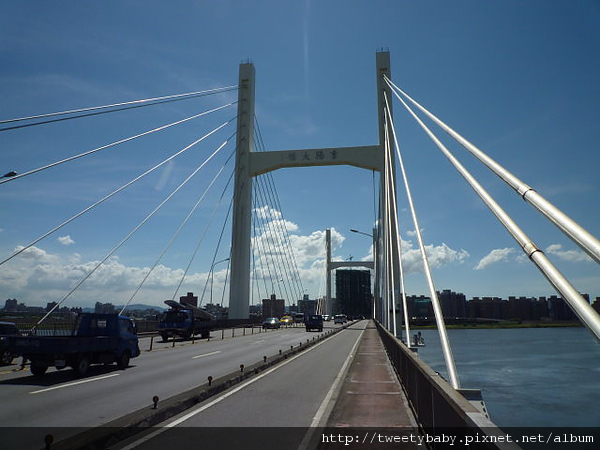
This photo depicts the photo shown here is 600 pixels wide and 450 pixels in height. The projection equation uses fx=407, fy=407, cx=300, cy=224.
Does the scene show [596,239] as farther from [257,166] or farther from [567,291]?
[257,166]

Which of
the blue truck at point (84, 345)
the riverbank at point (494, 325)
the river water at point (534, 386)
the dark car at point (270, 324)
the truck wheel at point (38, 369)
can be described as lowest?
the river water at point (534, 386)

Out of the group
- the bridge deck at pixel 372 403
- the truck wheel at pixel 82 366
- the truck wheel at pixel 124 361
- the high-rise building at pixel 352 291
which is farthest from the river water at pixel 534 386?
the high-rise building at pixel 352 291

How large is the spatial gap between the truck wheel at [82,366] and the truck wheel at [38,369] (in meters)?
0.91

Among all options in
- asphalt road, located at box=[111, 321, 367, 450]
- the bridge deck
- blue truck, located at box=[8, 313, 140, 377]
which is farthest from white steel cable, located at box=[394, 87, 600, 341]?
blue truck, located at box=[8, 313, 140, 377]

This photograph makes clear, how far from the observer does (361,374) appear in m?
13.9

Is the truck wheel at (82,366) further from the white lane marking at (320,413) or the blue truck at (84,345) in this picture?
the white lane marking at (320,413)

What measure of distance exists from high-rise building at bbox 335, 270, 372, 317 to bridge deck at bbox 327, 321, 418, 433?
139242 mm

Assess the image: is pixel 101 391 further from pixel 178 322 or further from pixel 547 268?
pixel 178 322

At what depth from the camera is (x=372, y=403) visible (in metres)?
9.15

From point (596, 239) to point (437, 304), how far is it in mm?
3990

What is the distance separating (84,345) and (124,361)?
244cm

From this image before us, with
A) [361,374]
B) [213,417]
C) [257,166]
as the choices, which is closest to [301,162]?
Result: [257,166]

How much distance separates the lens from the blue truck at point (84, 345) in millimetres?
12062

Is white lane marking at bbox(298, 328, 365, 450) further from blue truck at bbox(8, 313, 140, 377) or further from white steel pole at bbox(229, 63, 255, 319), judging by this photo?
white steel pole at bbox(229, 63, 255, 319)
